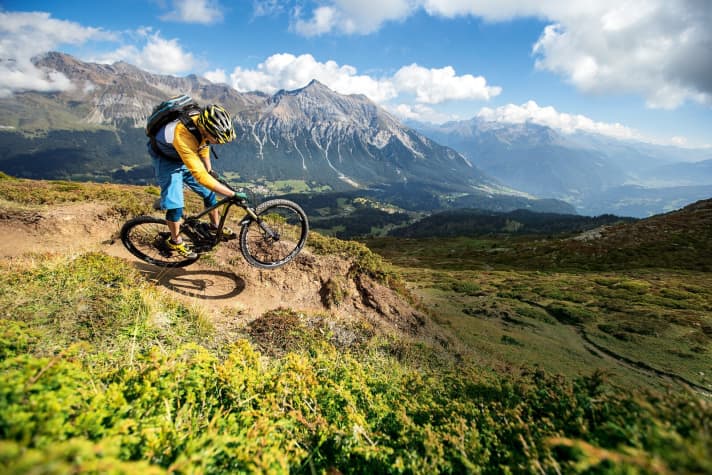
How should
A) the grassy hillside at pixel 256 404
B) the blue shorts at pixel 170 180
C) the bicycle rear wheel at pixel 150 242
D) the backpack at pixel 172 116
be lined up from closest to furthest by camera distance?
1. the grassy hillside at pixel 256 404
2. the backpack at pixel 172 116
3. the blue shorts at pixel 170 180
4. the bicycle rear wheel at pixel 150 242

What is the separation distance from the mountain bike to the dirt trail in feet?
1.52

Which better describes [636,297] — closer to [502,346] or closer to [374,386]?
[502,346]

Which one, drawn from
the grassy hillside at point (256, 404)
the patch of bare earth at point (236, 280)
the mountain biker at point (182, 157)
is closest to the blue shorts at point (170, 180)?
the mountain biker at point (182, 157)

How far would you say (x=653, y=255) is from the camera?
44406 millimetres

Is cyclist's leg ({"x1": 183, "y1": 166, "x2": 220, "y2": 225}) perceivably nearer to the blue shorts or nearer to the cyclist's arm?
the blue shorts

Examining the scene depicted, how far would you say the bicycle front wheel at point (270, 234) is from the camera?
8109mm

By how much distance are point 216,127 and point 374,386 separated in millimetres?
6150

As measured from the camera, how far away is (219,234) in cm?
826

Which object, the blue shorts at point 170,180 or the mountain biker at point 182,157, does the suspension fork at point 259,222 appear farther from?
the blue shorts at point 170,180

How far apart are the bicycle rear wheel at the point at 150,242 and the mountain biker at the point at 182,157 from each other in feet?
2.61

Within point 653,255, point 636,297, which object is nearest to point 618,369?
point 636,297

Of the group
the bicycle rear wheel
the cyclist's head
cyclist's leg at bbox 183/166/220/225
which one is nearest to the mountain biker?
the cyclist's head

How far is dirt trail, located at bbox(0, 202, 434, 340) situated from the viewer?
8203mm

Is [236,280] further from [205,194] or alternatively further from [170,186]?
[170,186]
